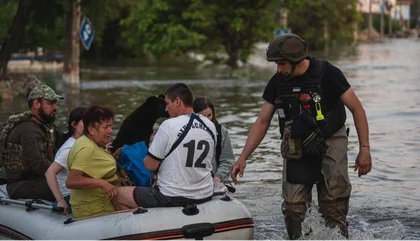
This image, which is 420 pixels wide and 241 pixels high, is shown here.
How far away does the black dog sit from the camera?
9430mm

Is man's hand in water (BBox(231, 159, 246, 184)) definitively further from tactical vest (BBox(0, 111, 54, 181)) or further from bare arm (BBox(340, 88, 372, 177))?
tactical vest (BBox(0, 111, 54, 181))

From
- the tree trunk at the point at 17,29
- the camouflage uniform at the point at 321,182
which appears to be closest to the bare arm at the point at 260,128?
the camouflage uniform at the point at 321,182

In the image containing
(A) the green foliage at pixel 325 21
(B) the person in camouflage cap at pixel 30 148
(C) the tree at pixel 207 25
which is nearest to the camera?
(B) the person in camouflage cap at pixel 30 148

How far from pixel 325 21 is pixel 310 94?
54049 millimetres

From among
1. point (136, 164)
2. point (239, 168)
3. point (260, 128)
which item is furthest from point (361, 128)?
point (136, 164)

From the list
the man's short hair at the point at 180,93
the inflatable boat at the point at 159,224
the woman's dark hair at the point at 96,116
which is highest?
the man's short hair at the point at 180,93

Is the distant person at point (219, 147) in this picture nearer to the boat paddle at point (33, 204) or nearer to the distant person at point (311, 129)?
the distant person at point (311, 129)

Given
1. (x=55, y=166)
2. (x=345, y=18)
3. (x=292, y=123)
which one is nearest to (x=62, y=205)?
(x=55, y=166)

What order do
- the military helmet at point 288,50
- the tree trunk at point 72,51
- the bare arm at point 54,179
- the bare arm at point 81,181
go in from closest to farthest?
the bare arm at point 81,181 < the military helmet at point 288,50 < the bare arm at point 54,179 < the tree trunk at point 72,51

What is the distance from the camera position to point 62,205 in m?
7.98

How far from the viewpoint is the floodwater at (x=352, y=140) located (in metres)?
9.74

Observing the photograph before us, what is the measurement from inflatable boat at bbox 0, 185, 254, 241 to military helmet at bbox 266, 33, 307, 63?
1.24 m

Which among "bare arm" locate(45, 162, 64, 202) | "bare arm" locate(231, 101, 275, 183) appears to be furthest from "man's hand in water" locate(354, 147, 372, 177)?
"bare arm" locate(45, 162, 64, 202)

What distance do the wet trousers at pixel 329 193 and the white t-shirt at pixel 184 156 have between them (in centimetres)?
87
